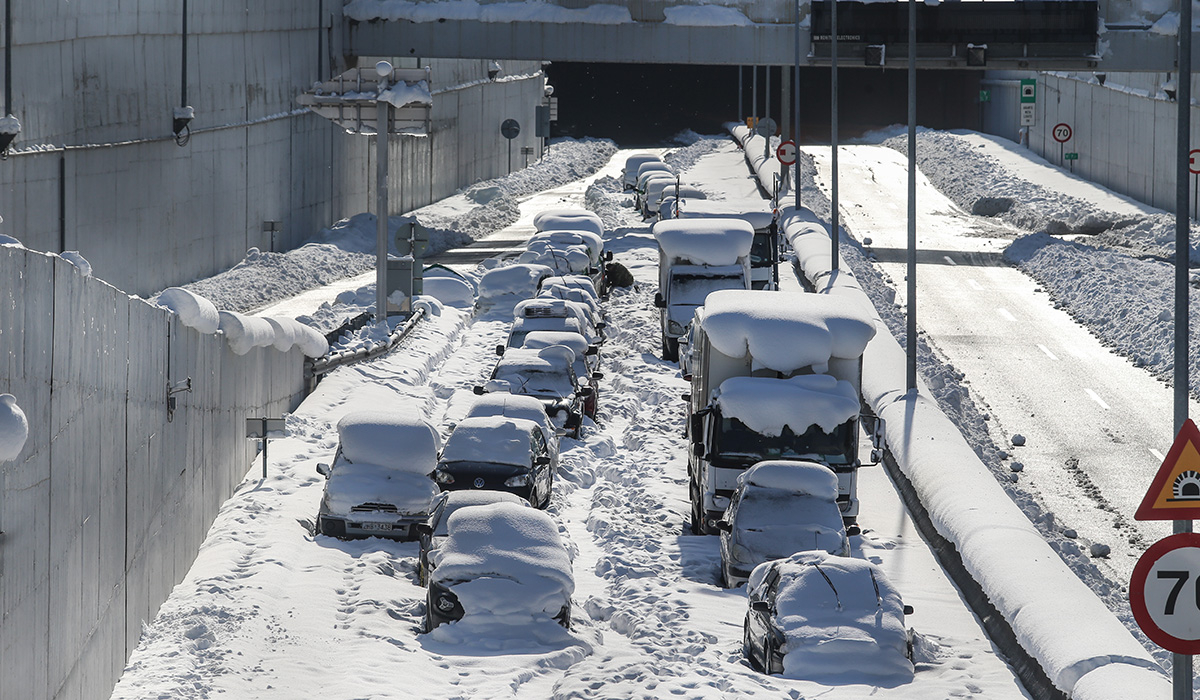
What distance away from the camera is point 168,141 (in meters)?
36.2

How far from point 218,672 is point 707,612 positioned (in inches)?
199

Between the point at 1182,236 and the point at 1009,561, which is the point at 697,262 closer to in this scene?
the point at 1009,561

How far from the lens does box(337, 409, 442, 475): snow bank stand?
1925cm

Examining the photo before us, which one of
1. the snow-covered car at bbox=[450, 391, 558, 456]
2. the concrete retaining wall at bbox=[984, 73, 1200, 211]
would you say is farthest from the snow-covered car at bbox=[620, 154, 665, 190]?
the snow-covered car at bbox=[450, 391, 558, 456]

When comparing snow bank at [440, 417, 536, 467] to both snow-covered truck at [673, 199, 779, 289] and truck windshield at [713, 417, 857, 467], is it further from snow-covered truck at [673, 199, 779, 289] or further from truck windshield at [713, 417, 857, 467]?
snow-covered truck at [673, 199, 779, 289]

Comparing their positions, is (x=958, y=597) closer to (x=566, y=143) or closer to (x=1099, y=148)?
(x=1099, y=148)

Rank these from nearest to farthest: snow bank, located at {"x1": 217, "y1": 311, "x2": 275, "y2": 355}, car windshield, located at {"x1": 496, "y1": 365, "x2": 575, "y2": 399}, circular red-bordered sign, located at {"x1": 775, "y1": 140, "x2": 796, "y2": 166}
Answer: snow bank, located at {"x1": 217, "y1": 311, "x2": 275, "y2": 355} → car windshield, located at {"x1": 496, "y1": 365, "x2": 575, "y2": 399} → circular red-bordered sign, located at {"x1": 775, "y1": 140, "x2": 796, "y2": 166}

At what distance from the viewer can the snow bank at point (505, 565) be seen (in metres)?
A: 14.5

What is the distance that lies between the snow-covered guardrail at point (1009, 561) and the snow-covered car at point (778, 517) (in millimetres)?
1615

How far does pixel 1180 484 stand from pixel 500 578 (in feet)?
23.6

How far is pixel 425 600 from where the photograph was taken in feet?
51.3

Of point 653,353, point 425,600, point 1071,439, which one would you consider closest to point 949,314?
point 653,353

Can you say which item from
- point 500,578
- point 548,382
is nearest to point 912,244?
point 548,382

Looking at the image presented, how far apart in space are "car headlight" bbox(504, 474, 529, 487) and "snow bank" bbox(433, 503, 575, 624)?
13.7 feet
